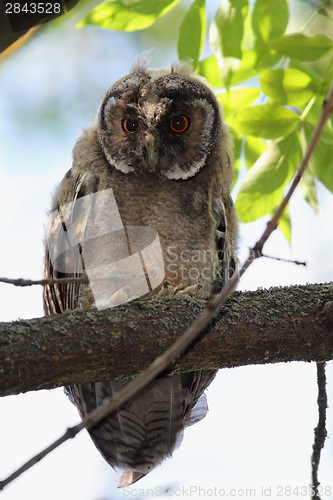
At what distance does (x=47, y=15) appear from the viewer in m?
1.38

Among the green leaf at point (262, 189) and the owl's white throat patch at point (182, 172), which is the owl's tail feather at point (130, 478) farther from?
the owl's white throat patch at point (182, 172)

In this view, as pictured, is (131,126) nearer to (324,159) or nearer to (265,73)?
(265,73)

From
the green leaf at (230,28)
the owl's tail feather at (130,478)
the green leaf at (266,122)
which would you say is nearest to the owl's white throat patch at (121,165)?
the green leaf at (266,122)

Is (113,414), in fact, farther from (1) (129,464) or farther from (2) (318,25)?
(2) (318,25)

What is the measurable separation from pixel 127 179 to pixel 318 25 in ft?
4.72

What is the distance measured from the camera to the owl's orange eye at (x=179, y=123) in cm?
223

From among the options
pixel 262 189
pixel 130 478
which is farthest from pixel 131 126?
pixel 130 478

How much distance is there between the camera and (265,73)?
1.91m

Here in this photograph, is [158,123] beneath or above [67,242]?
above

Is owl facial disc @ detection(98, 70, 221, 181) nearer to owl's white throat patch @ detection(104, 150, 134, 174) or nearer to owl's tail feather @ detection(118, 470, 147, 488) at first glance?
owl's white throat patch @ detection(104, 150, 134, 174)

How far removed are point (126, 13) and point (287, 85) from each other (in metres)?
0.74

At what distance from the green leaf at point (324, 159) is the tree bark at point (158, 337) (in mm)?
517

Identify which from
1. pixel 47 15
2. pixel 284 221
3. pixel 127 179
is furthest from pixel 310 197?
pixel 47 15
